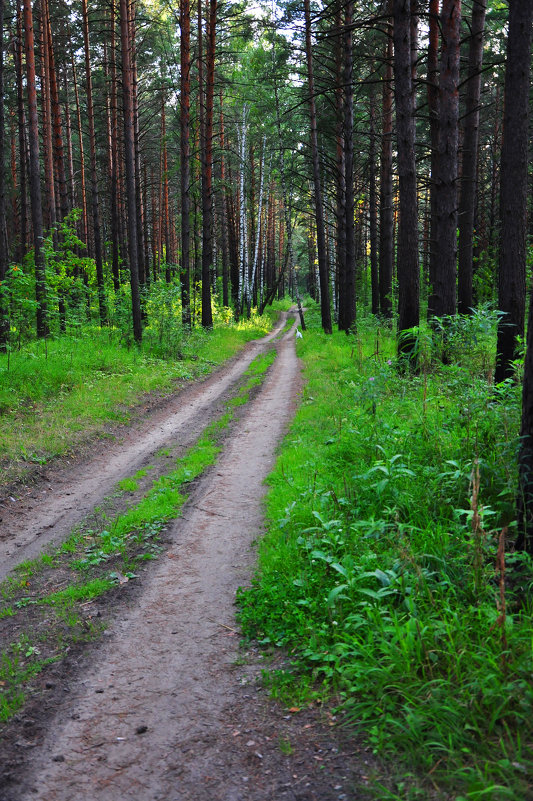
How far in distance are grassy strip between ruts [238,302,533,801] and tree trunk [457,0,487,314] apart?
861 centimetres

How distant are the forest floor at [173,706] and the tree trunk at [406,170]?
258 inches

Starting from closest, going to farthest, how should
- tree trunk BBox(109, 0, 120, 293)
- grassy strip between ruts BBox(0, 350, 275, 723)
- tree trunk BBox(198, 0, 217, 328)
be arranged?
grassy strip between ruts BBox(0, 350, 275, 723) → tree trunk BBox(198, 0, 217, 328) → tree trunk BBox(109, 0, 120, 293)

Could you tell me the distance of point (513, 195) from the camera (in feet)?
26.2

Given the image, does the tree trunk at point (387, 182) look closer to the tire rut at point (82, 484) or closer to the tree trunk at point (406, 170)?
the tree trunk at point (406, 170)

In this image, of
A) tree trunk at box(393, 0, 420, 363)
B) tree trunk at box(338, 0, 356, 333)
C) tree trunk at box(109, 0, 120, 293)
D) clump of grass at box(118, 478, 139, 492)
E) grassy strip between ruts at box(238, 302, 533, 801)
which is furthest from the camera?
tree trunk at box(109, 0, 120, 293)

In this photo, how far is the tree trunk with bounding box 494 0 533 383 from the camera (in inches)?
291

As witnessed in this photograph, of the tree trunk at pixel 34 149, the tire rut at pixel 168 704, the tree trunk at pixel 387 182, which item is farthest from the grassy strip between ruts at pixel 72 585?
the tree trunk at pixel 387 182

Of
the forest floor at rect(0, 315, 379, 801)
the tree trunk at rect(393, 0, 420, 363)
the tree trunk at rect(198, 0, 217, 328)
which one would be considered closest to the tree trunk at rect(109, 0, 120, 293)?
the tree trunk at rect(198, 0, 217, 328)

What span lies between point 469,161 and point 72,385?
12.0 m

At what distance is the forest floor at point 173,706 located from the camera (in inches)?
103

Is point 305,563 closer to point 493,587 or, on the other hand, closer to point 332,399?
point 493,587

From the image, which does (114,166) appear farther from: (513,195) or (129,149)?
(513,195)

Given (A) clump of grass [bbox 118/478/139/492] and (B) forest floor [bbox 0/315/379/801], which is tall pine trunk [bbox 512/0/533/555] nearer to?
(B) forest floor [bbox 0/315/379/801]

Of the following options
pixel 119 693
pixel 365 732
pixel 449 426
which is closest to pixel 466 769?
pixel 365 732
